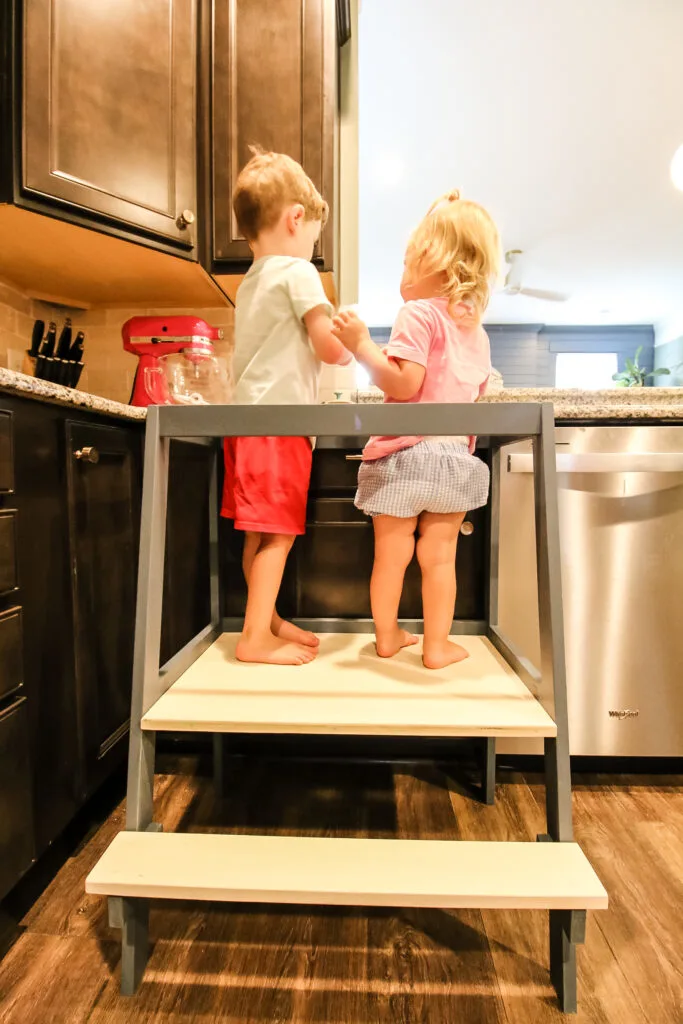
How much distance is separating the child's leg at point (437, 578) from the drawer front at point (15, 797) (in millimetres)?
710

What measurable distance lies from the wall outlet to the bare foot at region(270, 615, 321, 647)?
3.64ft

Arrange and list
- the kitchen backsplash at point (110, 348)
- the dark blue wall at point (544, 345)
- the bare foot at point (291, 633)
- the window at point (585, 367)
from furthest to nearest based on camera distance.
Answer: the window at point (585, 367)
the dark blue wall at point (544, 345)
the kitchen backsplash at point (110, 348)
the bare foot at point (291, 633)

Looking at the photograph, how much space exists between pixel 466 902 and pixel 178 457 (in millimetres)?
1061

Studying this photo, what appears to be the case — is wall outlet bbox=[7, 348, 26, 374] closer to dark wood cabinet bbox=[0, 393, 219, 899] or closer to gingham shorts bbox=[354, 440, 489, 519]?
dark wood cabinet bbox=[0, 393, 219, 899]

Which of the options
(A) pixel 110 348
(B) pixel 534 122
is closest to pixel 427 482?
→ (A) pixel 110 348

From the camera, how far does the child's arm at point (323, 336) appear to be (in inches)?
38.5

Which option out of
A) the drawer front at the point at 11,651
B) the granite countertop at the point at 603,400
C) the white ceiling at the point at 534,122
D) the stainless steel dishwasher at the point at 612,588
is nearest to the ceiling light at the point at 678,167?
the white ceiling at the point at 534,122

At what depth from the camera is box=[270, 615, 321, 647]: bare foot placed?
112 cm

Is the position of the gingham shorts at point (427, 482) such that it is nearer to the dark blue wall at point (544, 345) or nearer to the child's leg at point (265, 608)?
the child's leg at point (265, 608)

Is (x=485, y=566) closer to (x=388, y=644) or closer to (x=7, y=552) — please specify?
(x=388, y=644)

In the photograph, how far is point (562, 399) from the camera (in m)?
1.49

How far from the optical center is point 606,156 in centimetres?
321

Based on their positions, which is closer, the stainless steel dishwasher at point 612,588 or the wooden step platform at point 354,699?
the wooden step platform at point 354,699

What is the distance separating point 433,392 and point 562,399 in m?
0.68
